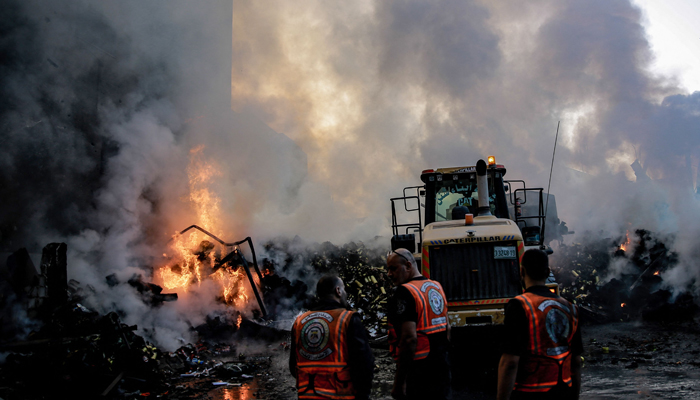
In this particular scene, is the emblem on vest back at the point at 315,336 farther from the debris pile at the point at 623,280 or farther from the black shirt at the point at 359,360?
the debris pile at the point at 623,280

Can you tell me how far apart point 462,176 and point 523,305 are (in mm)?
5601

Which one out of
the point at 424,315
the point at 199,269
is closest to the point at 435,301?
the point at 424,315

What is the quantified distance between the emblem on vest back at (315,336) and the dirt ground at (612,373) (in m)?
3.59

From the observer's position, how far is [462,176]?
7.92m

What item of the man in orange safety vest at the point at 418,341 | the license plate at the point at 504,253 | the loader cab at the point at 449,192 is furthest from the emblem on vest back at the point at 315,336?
the loader cab at the point at 449,192

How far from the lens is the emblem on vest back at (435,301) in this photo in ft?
10.6

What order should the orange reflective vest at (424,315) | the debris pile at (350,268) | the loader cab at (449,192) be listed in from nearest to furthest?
the orange reflective vest at (424,315) → the loader cab at (449,192) → the debris pile at (350,268)

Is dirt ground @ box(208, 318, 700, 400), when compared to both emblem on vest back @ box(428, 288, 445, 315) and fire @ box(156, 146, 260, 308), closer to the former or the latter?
fire @ box(156, 146, 260, 308)

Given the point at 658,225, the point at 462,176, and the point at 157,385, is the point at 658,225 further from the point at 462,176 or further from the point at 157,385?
the point at 157,385

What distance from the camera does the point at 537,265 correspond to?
261 centimetres

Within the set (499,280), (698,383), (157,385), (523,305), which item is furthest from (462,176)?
(157,385)

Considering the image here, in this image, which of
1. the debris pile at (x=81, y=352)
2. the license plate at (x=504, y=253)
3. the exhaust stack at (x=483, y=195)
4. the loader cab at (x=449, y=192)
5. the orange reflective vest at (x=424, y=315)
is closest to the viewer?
the orange reflective vest at (x=424, y=315)

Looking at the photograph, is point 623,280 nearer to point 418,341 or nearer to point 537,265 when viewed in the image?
point 418,341

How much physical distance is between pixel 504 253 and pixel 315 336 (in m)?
4.14
